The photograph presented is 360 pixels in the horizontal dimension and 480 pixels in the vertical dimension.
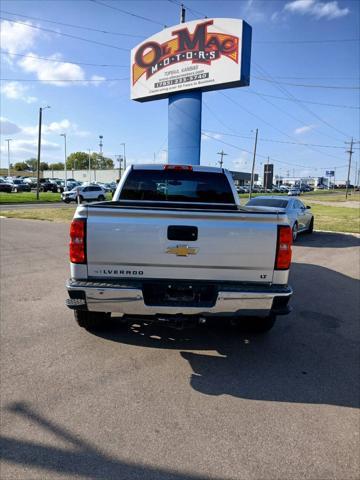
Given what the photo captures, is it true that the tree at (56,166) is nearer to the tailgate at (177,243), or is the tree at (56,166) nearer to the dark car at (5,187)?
the dark car at (5,187)

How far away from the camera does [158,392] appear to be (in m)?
3.27

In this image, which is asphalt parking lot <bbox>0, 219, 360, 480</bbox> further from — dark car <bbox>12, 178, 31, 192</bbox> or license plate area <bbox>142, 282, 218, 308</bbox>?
dark car <bbox>12, 178, 31, 192</bbox>

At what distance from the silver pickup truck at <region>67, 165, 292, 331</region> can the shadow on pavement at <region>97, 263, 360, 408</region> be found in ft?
2.17

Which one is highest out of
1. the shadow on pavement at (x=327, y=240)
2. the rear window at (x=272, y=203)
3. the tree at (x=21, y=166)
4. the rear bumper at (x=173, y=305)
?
the tree at (x=21, y=166)

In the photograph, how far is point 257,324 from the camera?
446cm

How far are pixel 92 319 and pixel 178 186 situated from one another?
7.66 feet

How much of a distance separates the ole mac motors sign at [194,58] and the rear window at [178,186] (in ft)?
48.7

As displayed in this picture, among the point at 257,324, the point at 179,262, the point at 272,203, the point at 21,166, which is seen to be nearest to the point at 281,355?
the point at 257,324

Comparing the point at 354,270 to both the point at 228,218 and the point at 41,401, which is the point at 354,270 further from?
the point at 41,401

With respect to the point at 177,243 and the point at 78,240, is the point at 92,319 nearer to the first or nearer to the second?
the point at 78,240

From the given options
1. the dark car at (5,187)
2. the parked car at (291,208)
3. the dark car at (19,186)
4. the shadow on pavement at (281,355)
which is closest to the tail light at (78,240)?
the shadow on pavement at (281,355)

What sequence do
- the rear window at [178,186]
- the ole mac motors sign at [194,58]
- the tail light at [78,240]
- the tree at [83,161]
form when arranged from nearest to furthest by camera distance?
the tail light at [78,240] < the rear window at [178,186] < the ole mac motors sign at [194,58] < the tree at [83,161]

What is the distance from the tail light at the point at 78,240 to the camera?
3.30 metres

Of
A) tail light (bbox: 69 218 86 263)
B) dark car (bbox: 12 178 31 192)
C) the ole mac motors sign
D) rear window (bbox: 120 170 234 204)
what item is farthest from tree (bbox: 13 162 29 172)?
tail light (bbox: 69 218 86 263)
